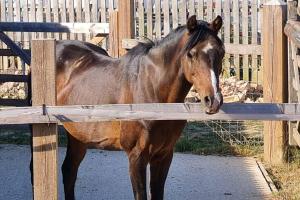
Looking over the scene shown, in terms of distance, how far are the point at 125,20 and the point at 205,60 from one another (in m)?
4.01

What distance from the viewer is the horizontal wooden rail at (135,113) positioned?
131 inches

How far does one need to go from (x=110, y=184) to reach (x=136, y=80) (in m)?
2.00

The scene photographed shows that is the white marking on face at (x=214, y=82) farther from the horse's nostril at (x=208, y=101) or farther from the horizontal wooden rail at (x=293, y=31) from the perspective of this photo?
the horizontal wooden rail at (x=293, y=31)

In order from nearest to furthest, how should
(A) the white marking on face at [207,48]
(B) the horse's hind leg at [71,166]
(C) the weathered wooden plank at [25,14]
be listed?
1. (A) the white marking on face at [207,48]
2. (B) the horse's hind leg at [71,166]
3. (C) the weathered wooden plank at [25,14]

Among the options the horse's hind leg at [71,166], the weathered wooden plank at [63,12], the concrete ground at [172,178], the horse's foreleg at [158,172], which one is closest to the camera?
the horse's foreleg at [158,172]

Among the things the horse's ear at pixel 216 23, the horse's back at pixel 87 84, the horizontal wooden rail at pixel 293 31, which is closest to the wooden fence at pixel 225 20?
the horizontal wooden rail at pixel 293 31

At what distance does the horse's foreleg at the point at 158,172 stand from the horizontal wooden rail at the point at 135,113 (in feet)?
3.93

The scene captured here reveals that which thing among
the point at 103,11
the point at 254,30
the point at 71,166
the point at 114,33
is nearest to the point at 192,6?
the point at 254,30

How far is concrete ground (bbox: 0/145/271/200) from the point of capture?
5.97m

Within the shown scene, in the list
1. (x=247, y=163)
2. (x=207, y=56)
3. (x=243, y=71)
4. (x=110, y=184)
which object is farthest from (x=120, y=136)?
(x=243, y=71)

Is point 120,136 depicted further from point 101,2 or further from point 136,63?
point 101,2

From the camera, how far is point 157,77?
4.39 m

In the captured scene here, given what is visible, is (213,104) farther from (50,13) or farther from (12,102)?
(50,13)

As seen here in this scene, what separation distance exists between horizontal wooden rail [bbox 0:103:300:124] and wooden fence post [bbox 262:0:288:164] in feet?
11.2
